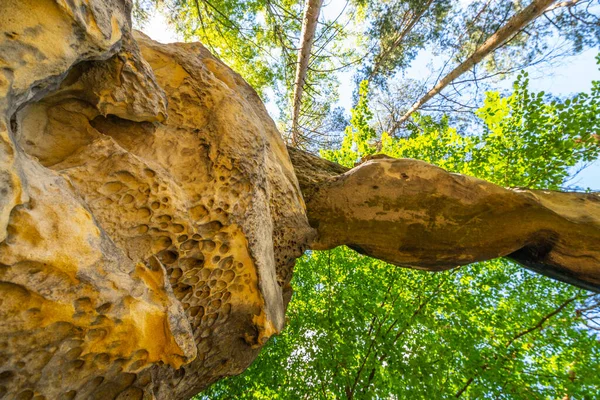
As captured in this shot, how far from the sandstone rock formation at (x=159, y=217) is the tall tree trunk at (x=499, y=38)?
4300 millimetres

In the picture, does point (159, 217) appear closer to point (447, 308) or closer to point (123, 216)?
point (123, 216)

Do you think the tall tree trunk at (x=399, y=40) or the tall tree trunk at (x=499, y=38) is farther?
the tall tree trunk at (x=399, y=40)

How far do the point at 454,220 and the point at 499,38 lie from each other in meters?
5.13

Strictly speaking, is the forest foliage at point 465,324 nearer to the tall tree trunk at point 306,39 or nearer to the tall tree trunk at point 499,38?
the tall tree trunk at point 499,38

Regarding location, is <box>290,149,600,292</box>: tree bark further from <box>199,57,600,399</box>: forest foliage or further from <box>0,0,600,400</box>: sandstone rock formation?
<box>199,57,600,399</box>: forest foliage

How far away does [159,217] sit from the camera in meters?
Answer: 1.86

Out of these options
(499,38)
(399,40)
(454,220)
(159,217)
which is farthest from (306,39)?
(159,217)

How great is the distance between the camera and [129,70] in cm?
200

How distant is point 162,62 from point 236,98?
0.71m

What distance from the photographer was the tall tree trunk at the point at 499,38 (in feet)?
18.6

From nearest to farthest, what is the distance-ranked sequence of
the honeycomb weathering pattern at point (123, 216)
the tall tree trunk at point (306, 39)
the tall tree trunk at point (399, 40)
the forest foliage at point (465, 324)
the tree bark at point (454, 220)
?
1. the honeycomb weathering pattern at point (123, 216)
2. the tree bark at point (454, 220)
3. the forest foliage at point (465, 324)
4. the tall tree trunk at point (306, 39)
5. the tall tree trunk at point (399, 40)

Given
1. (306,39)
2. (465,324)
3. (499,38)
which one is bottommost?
(465,324)

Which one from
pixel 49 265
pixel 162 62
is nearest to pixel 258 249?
pixel 49 265

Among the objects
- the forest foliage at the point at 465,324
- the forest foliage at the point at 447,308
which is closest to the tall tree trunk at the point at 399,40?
the forest foliage at the point at 447,308
